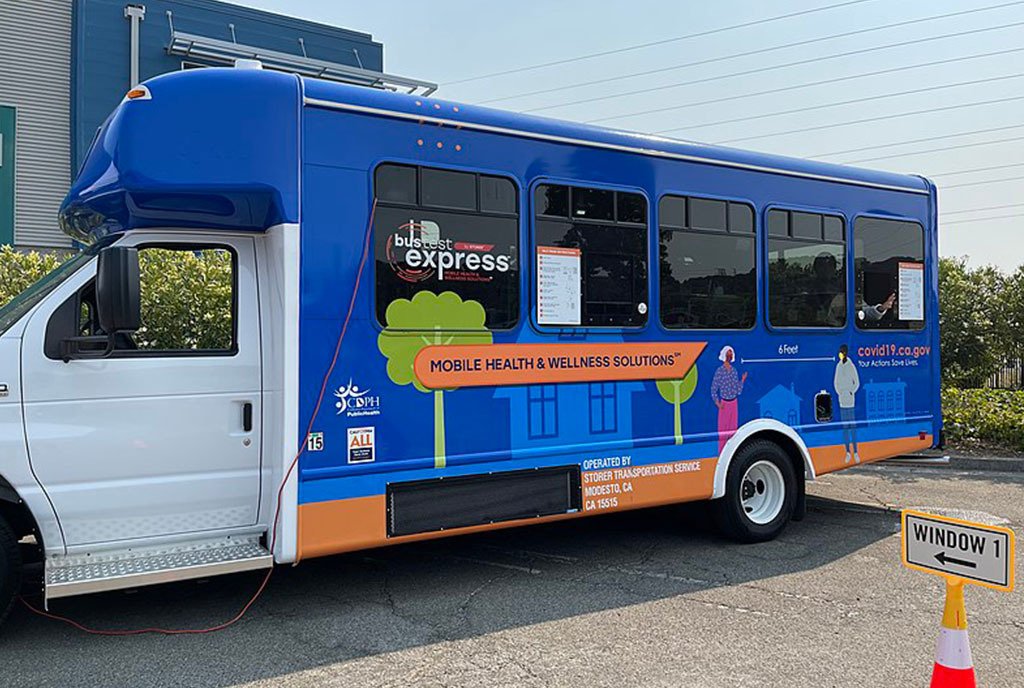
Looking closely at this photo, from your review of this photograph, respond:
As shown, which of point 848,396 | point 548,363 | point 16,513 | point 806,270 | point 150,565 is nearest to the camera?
point 150,565

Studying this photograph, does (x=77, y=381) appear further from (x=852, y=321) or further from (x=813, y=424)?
(x=852, y=321)

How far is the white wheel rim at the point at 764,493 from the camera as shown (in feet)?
23.6

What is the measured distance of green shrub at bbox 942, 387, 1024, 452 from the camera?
11578 mm

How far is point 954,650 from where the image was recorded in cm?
335

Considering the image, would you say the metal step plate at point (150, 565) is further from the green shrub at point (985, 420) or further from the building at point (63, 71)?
the building at point (63, 71)

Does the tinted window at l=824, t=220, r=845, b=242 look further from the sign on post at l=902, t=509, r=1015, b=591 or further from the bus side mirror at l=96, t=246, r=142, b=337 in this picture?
the bus side mirror at l=96, t=246, r=142, b=337

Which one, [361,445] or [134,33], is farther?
[134,33]

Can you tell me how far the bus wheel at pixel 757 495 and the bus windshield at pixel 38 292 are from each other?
4.89m

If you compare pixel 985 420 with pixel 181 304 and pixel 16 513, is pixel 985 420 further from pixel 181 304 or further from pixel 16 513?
pixel 16 513

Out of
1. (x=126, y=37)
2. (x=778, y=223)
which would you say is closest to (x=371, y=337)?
(x=778, y=223)

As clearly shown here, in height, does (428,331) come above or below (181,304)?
below

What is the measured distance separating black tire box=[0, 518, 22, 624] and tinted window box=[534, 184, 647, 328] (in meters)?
3.40

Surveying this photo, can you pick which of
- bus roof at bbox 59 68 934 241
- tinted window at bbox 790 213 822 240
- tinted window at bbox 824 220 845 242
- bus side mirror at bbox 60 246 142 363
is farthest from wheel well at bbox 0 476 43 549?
tinted window at bbox 824 220 845 242

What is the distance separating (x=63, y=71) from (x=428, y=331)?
15.3 meters
